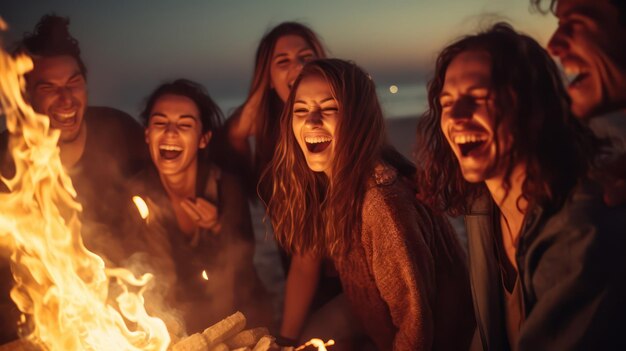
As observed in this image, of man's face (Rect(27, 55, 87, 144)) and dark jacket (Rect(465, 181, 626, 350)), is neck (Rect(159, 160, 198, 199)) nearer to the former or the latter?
man's face (Rect(27, 55, 87, 144))

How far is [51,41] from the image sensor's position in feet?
14.5

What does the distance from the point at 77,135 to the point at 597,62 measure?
3.75 metres

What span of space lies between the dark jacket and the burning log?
144 centimetres

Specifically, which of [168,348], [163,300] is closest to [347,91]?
[168,348]

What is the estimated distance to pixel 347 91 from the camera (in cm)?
341

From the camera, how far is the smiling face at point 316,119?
3439mm

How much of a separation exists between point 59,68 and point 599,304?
4.03 m

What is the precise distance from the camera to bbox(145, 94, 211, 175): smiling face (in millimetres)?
4258

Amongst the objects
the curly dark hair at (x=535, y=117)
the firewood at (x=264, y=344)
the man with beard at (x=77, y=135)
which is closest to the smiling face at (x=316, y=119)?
the curly dark hair at (x=535, y=117)

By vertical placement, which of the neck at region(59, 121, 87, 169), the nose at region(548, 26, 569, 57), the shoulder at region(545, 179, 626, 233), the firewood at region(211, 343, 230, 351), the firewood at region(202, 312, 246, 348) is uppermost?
the neck at region(59, 121, 87, 169)

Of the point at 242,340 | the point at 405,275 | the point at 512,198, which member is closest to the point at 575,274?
the point at 512,198

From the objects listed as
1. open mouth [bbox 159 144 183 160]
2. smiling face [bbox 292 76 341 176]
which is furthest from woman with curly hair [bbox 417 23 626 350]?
open mouth [bbox 159 144 183 160]

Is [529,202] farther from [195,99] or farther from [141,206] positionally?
[195,99]

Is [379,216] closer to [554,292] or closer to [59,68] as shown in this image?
[554,292]
